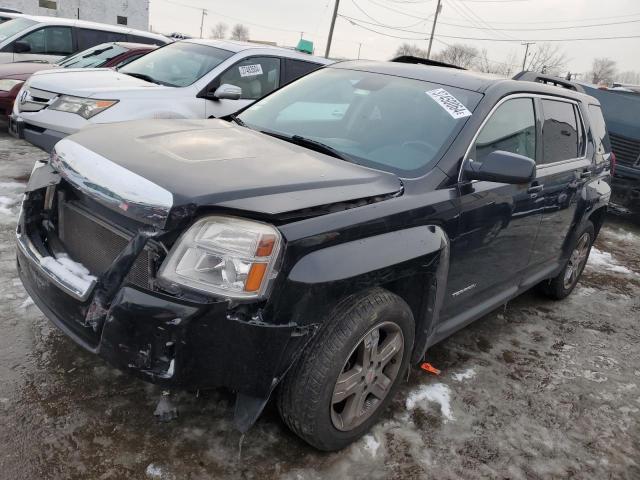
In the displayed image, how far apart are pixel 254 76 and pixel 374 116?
3.84m

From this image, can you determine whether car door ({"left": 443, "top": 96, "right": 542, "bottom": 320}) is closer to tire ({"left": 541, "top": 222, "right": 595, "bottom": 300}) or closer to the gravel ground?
the gravel ground

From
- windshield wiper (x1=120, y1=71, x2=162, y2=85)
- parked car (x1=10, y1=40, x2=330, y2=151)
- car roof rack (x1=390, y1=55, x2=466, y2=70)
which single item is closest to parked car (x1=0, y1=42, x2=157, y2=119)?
windshield wiper (x1=120, y1=71, x2=162, y2=85)

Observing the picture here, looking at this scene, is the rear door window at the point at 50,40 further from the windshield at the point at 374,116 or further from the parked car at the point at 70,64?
the windshield at the point at 374,116

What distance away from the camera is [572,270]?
471 centimetres

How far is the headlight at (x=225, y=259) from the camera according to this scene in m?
1.90

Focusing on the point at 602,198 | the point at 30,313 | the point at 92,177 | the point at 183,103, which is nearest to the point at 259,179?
the point at 92,177

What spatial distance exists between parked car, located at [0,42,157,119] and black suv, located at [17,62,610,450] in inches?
198

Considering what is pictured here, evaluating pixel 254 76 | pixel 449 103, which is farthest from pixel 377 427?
pixel 254 76

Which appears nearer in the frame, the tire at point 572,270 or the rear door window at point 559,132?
the rear door window at point 559,132

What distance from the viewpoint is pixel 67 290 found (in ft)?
6.97

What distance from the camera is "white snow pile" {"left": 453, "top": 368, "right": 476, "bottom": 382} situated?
10.5 feet

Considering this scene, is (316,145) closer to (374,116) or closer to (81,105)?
(374,116)

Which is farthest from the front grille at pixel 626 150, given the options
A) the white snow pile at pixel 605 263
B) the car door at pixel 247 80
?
the car door at pixel 247 80

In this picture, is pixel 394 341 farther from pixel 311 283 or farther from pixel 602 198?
pixel 602 198
